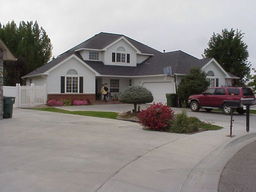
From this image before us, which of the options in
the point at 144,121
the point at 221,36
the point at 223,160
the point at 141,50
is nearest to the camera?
the point at 223,160

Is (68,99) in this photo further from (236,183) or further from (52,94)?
(236,183)

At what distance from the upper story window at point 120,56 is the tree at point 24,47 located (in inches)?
407

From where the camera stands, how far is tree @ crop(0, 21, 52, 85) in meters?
39.3

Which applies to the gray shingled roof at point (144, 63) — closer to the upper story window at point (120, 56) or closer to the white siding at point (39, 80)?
the white siding at point (39, 80)

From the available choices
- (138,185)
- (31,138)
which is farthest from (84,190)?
(31,138)

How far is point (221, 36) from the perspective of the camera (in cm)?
4516

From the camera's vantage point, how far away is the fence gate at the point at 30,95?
93.6 feet

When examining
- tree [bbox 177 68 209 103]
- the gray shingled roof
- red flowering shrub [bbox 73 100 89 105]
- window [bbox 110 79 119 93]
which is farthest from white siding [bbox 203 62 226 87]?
red flowering shrub [bbox 73 100 89 105]

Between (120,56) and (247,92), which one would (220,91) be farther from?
(120,56)

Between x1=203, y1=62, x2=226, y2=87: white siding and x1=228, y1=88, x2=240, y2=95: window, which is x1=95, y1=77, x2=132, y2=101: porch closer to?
x1=203, y1=62, x2=226, y2=87: white siding

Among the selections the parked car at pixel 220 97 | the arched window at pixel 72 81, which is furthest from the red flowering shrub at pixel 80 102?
the parked car at pixel 220 97

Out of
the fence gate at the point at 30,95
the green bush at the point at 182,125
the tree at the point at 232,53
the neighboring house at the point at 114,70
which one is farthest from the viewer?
the tree at the point at 232,53

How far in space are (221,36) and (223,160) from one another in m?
38.6

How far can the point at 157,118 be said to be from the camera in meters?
13.8
